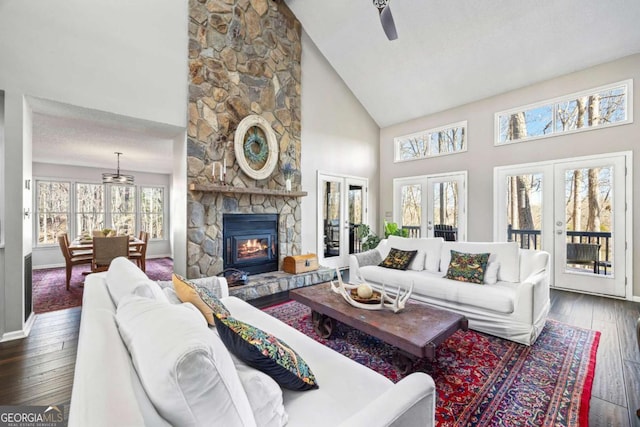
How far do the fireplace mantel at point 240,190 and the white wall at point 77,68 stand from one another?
2.71ft

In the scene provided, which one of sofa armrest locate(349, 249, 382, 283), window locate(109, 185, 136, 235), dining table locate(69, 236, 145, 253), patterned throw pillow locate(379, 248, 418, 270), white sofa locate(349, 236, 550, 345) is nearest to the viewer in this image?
white sofa locate(349, 236, 550, 345)

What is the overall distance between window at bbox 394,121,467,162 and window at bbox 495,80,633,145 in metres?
0.63

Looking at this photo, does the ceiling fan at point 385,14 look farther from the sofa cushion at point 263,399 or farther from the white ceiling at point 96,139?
the sofa cushion at point 263,399

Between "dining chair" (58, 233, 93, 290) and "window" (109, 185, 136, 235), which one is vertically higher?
"window" (109, 185, 136, 235)

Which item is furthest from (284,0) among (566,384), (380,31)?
(566,384)

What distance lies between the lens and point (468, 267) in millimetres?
3211

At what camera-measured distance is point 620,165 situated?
12.6 feet

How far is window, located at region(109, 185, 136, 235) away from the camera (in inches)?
283

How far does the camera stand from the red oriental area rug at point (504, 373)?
170cm

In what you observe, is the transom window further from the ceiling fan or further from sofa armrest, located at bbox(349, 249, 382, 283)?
the ceiling fan

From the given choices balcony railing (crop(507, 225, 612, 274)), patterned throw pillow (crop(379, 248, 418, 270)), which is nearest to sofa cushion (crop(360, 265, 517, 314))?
patterned throw pillow (crop(379, 248, 418, 270))

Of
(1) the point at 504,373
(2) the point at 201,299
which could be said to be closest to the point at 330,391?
(2) the point at 201,299

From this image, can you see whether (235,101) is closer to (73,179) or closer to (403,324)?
(403,324)

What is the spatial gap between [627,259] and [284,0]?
6.37 m
